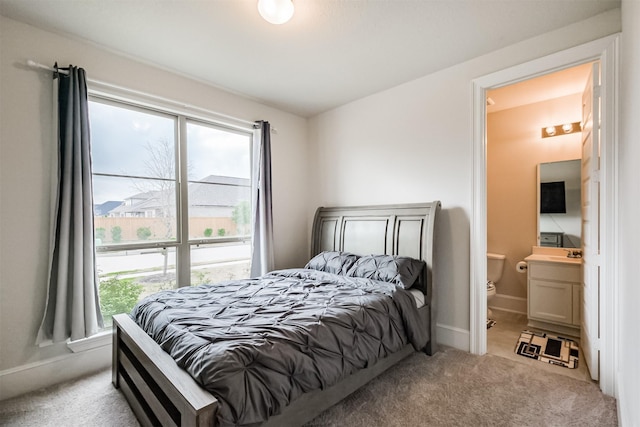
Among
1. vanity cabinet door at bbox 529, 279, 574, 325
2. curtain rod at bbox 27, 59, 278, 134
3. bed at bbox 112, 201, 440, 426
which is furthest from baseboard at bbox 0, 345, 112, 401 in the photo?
vanity cabinet door at bbox 529, 279, 574, 325

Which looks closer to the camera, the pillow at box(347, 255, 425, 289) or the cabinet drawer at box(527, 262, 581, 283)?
the pillow at box(347, 255, 425, 289)

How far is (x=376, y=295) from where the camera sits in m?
2.18

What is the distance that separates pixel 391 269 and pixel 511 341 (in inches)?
58.9

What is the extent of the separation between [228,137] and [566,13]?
315 centimetres

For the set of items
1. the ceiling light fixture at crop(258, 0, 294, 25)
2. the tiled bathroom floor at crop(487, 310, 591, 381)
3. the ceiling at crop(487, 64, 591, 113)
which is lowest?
the tiled bathroom floor at crop(487, 310, 591, 381)

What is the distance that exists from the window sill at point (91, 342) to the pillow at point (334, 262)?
1.89 m

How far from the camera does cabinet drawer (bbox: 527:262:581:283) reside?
114 inches

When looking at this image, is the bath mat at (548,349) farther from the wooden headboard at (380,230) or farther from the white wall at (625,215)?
the wooden headboard at (380,230)

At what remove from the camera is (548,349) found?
8.72 feet

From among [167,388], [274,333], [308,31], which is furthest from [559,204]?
[167,388]

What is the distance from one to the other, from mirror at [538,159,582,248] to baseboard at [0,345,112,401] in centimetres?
468

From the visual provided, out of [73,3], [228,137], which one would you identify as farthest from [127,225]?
[73,3]

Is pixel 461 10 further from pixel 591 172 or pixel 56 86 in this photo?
pixel 56 86

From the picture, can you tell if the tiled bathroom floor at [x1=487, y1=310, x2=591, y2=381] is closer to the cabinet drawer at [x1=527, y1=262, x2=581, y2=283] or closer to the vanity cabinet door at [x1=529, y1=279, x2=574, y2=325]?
the vanity cabinet door at [x1=529, y1=279, x2=574, y2=325]
